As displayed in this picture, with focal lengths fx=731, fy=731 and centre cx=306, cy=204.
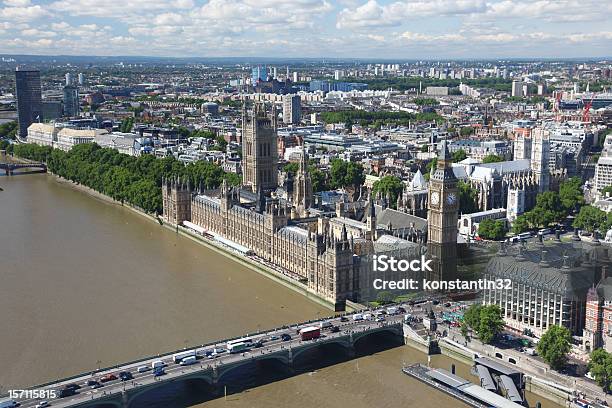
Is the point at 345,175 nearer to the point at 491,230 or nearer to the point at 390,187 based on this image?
the point at 390,187

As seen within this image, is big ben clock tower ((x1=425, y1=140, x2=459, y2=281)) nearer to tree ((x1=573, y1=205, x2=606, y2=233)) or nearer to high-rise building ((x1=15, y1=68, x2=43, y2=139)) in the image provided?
tree ((x1=573, y1=205, x2=606, y2=233))

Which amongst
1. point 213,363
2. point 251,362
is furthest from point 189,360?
point 251,362

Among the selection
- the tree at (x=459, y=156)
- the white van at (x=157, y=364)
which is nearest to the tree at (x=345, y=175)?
the tree at (x=459, y=156)

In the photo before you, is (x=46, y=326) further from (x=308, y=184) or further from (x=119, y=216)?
(x=119, y=216)

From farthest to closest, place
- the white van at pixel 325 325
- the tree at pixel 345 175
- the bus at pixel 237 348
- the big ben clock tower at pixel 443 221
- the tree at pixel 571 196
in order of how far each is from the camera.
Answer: the tree at pixel 345 175, the tree at pixel 571 196, the big ben clock tower at pixel 443 221, the white van at pixel 325 325, the bus at pixel 237 348

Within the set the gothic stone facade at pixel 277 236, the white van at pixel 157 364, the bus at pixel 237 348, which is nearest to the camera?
the white van at pixel 157 364

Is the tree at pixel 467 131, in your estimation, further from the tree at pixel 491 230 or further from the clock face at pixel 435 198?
the clock face at pixel 435 198
